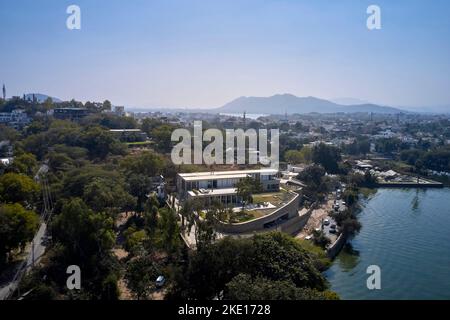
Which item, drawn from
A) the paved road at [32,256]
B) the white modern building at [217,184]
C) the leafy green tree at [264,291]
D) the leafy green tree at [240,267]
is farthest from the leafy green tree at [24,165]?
the leafy green tree at [264,291]

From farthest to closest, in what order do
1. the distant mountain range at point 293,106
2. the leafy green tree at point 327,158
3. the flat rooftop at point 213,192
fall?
1. the distant mountain range at point 293,106
2. the leafy green tree at point 327,158
3. the flat rooftop at point 213,192

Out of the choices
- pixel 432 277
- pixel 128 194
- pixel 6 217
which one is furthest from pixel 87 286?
pixel 432 277

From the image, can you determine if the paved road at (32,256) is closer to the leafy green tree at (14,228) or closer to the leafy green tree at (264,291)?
the leafy green tree at (14,228)

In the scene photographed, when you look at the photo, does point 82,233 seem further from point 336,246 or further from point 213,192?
point 336,246

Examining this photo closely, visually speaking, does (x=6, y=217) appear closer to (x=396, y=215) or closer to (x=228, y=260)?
(x=228, y=260)

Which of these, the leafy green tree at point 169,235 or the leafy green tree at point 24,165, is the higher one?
the leafy green tree at point 24,165

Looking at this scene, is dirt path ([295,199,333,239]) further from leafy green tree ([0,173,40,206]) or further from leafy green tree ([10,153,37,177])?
leafy green tree ([10,153,37,177])

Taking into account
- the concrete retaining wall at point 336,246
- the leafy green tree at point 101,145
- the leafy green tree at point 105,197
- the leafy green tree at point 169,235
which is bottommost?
the concrete retaining wall at point 336,246
